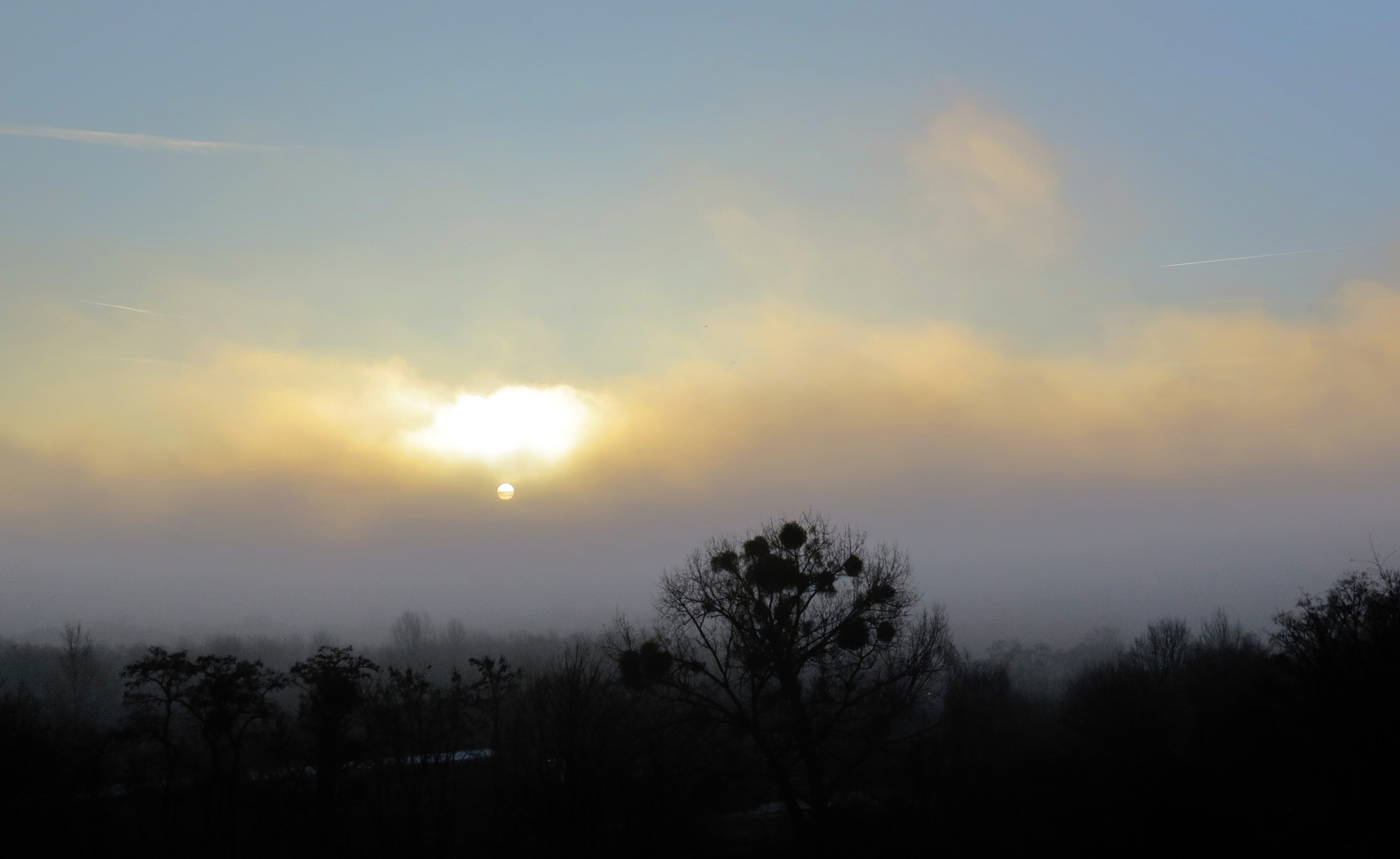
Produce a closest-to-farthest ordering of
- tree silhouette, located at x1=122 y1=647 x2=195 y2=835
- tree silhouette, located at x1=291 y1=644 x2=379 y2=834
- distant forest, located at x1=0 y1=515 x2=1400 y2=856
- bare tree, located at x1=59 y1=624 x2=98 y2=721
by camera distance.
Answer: distant forest, located at x1=0 y1=515 x2=1400 y2=856
tree silhouette, located at x1=122 y1=647 x2=195 y2=835
tree silhouette, located at x1=291 y1=644 x2=379 y2=834
bare tree, located at x1=59 y1=624 x2=98 y2=721

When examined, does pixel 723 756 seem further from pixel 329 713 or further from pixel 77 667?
pixel 77 667

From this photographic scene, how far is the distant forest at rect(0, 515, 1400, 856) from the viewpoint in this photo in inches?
919

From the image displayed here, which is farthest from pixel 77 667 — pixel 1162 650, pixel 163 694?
pixel 1162 650

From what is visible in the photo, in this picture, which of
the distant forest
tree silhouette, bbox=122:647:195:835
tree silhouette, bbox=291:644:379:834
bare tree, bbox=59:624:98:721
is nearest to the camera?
the distant forest

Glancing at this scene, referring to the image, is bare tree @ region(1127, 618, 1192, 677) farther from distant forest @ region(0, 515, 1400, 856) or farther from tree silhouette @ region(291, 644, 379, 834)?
tree silhouette @ region(291, 644, 379, 834)

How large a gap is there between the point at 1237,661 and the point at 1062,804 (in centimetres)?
3454

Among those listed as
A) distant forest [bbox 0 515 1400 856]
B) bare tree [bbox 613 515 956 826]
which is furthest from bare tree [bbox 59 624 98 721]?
bare tree [bbox 613 515 956 826]

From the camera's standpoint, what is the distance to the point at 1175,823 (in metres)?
29.9

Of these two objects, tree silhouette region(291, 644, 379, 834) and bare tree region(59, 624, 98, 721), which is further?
bare tree region(59, 624, 98, 721)

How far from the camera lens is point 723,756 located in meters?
27.9

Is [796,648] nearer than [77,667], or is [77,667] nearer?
[796,648]

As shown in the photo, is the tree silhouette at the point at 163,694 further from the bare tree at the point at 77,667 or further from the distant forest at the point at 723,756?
the bare tree at the point at 77,667

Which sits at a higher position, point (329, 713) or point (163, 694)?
point (163, 694)

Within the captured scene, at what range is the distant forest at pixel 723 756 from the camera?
23.3 meters
